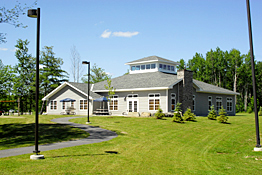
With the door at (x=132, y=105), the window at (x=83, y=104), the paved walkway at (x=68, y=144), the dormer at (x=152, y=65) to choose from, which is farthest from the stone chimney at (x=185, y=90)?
the paved walkway at (x=68, y=144)

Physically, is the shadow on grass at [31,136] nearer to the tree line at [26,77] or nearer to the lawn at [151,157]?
the lawn at [151,157]

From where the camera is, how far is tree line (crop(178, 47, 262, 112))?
2436 inches

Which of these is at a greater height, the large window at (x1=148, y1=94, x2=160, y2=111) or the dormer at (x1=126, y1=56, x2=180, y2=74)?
the dormer at (x1=126, y1=56, x2=180, y2=74)

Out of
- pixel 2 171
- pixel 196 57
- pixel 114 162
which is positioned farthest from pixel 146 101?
pixel 196 57

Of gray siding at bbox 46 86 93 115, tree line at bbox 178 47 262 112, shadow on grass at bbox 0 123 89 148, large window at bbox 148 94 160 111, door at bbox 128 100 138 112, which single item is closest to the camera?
shadow on grass at bbox 0 123 89 148

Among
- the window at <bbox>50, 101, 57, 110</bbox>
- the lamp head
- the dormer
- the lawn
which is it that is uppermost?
the dormer

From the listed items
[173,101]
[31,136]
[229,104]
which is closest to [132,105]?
[173,101]

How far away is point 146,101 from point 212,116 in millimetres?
7731

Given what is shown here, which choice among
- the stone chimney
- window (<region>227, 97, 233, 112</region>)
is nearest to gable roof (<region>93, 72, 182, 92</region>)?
the stone chimney

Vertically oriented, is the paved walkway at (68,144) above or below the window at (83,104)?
below

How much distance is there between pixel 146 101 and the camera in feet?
102

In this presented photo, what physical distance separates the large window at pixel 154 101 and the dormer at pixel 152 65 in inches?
302

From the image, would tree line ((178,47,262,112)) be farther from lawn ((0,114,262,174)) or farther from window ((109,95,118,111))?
lawn ((0,114,262,174))

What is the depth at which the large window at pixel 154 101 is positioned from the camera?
3031cm
